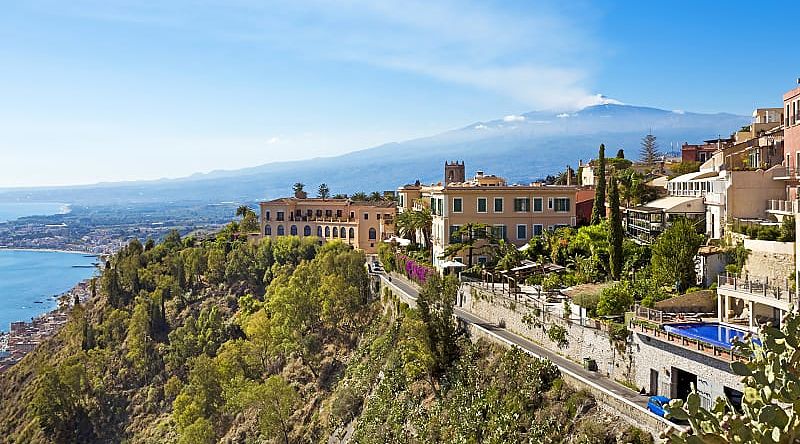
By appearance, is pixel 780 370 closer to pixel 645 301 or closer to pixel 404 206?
pixel 645 301

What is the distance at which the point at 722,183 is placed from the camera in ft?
113

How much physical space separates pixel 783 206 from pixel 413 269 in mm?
23534

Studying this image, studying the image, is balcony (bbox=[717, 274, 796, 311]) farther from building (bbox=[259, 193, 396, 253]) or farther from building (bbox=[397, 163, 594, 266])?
building (bbox=[259, 193, 396, 253])

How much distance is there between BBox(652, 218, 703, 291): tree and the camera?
29.3 meters

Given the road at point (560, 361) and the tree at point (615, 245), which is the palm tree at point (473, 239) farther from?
the tree at point (615, 245)

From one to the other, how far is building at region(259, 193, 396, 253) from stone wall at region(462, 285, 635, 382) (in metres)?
35.9

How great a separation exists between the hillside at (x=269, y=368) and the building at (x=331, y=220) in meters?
3.75

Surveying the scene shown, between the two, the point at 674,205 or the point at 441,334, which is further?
the point at 674,205

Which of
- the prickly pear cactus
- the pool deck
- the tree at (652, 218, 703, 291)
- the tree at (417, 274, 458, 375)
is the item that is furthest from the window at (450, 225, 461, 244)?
the prickly pear cactus

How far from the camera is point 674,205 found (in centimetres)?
3794

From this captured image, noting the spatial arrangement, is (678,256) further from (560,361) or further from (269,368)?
(269,368)

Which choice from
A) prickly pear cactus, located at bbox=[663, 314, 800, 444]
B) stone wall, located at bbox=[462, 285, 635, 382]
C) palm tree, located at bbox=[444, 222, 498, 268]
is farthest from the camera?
palm tree, located at bbox=[444, 222, 498, 268]

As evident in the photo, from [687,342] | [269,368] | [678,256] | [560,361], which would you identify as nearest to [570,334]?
[560,361]

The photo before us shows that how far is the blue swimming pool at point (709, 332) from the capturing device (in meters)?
20.3
